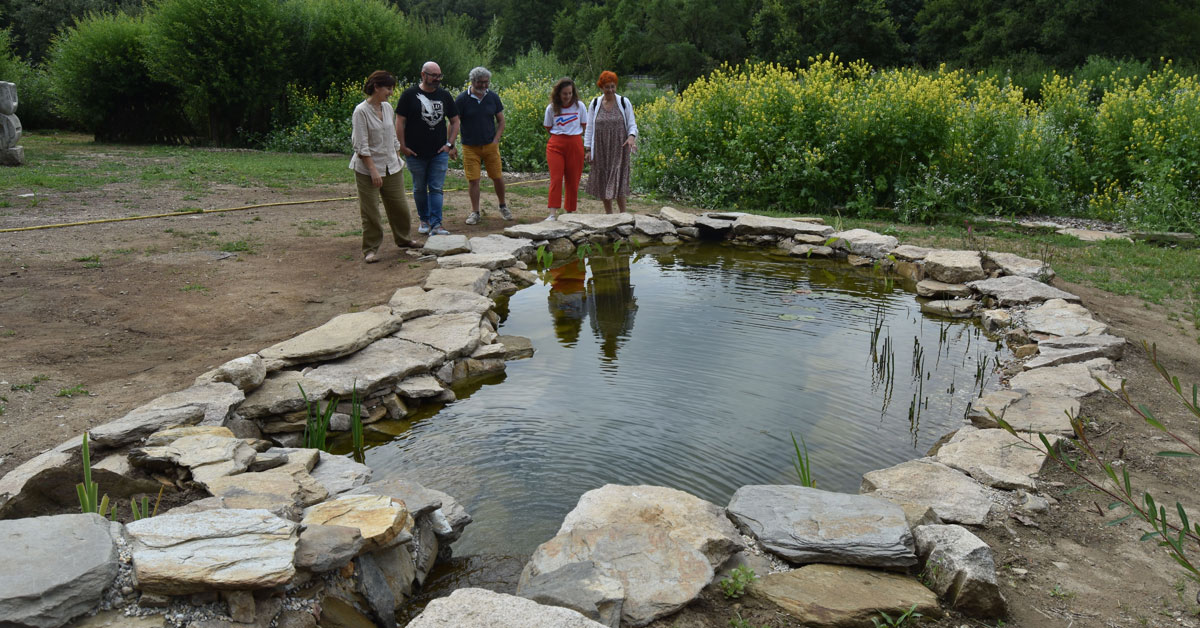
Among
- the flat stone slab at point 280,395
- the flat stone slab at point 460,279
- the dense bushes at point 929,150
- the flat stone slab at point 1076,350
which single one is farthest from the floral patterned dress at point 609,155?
the flat stone slab at point 280,395

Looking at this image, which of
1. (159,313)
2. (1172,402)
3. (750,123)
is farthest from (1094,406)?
Answer: (750,123)

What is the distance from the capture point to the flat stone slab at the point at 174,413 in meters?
3.39

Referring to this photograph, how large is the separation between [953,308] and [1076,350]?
4.46 ft

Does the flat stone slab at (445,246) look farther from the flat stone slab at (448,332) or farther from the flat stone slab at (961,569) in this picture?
the flat stone slab at (961,569)

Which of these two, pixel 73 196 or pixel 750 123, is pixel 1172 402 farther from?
pixel 73 196

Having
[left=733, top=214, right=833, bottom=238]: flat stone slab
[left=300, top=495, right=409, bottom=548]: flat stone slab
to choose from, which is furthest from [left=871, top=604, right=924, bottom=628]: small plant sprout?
[left=733, top=214, right=833, bottom=238]: flat stone slab

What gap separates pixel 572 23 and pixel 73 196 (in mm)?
44610

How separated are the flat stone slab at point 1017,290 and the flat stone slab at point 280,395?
16.1ft

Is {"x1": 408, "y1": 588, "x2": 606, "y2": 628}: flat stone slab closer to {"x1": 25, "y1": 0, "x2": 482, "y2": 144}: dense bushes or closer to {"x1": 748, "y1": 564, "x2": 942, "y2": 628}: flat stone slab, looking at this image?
{"x1": 748, "y1": 564, "x2": 942, "y2": 628}: flat stone slab

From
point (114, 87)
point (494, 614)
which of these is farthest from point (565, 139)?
point (114, 87)

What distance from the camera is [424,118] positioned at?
7.34m

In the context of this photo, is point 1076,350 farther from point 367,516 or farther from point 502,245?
point 502,245

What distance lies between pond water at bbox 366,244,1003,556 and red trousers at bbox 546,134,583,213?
86.0 inches

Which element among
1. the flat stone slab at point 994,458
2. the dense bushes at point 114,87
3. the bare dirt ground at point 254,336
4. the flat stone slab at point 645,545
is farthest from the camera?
the dense bushes at point 114,87
